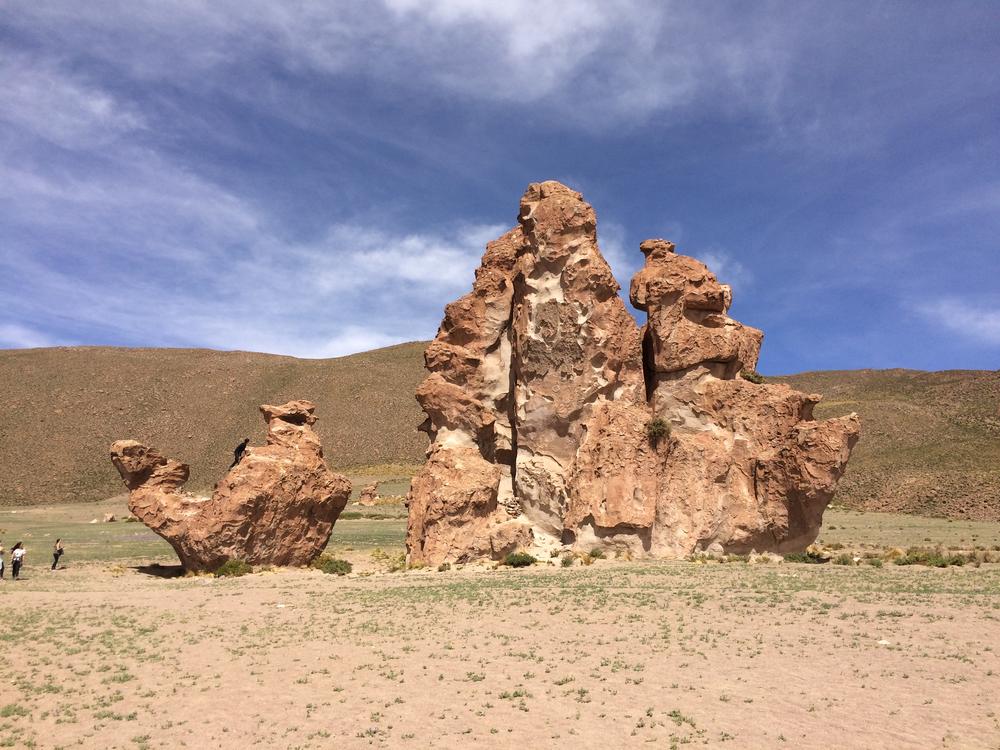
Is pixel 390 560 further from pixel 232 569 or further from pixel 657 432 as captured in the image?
pixel 657 432

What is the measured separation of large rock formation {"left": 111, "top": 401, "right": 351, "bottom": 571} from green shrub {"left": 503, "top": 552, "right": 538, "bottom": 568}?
19.3ft

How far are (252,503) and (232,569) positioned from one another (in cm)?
203

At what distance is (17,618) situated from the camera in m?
15.3

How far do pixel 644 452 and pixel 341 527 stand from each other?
26.1 m

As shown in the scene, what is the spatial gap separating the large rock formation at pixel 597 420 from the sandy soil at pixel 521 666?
179 inches

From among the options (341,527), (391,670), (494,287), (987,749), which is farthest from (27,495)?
(987,749)

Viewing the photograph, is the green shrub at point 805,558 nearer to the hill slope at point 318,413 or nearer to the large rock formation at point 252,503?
the large rock formation at point 252,503

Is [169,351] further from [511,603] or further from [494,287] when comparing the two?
[511,603]

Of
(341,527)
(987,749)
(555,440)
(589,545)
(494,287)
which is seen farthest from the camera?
(341,527)

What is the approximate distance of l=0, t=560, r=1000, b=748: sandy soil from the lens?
8219 millimetres

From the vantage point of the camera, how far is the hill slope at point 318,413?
6003 cm

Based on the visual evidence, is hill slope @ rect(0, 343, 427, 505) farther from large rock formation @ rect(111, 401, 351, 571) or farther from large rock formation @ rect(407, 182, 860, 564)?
large rock formation @ rect(407, 182, 860, 564)

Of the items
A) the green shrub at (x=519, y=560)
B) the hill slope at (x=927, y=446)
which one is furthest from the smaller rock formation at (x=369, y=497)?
the green shrub at (x=519, y=560)

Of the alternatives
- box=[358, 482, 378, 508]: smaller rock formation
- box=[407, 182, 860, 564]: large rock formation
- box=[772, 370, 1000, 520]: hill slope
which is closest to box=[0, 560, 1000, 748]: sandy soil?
box=[407, 182, 860, 564]: large rock formation
